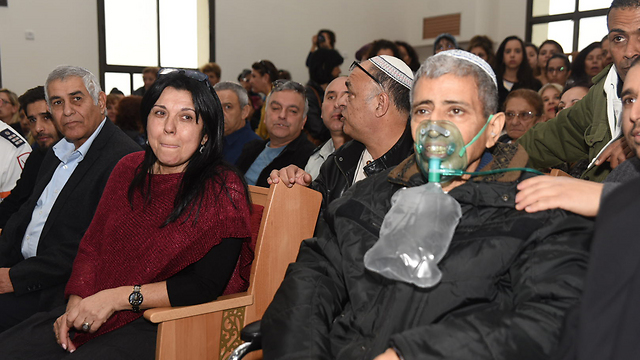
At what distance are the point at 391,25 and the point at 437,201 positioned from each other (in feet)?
33.6

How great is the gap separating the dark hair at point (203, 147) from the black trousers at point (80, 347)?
0.46 m

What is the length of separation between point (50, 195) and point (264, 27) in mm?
7530

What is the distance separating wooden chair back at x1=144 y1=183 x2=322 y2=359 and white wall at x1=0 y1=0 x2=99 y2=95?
7005 mm

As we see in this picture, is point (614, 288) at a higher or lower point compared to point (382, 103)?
lower

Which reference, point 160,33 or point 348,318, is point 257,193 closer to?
point 348,318

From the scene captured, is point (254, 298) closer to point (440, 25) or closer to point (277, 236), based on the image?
point (277, 236)

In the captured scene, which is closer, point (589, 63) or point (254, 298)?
point (254, 298)

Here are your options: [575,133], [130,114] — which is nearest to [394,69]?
[575,133]

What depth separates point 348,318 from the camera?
153cm

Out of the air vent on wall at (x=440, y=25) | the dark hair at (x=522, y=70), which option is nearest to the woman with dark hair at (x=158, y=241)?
the dark hair at (x=522, y=70)

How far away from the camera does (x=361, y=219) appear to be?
1.54 metres

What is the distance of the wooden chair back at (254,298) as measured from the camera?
1.77 m

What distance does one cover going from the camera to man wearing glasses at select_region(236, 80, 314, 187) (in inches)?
138

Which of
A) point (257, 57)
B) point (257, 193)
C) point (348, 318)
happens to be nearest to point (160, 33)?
point (257, 57)
